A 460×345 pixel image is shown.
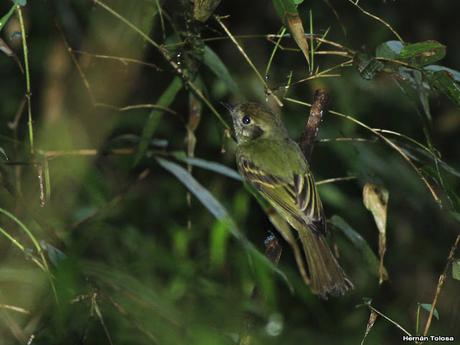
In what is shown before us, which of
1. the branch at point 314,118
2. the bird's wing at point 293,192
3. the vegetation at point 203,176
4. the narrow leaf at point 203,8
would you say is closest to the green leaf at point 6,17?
the vegetation at point 203,176

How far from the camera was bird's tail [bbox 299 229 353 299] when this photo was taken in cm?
354

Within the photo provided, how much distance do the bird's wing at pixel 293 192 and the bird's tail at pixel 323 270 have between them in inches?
2.7

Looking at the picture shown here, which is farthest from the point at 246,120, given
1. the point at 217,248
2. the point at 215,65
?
the point at 217,248

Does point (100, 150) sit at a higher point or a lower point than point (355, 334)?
higher

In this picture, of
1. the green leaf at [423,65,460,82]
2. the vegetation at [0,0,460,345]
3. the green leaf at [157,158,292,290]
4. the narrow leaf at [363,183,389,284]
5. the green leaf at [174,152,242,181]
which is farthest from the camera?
the green leaf at [174,152,242,181]

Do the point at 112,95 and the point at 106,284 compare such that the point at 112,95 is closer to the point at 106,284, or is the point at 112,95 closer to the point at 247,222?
the point at 106,284

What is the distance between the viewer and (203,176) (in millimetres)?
5836

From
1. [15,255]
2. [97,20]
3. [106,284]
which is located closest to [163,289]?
[106,284]

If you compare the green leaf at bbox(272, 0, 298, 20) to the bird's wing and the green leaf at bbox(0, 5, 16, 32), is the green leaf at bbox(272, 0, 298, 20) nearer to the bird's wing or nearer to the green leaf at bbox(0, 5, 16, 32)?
the green leaf at bbox(0, 5, 16, 32)

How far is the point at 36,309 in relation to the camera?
12.4ft

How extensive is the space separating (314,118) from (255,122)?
4.02ft

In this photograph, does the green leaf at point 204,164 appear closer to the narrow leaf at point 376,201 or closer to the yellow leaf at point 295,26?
the narrow leaf at point 376,201

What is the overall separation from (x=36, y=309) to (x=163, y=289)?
1.06 m

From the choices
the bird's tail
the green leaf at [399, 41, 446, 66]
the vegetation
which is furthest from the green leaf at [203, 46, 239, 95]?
the green leaf at [399, 41, 446, 66]
